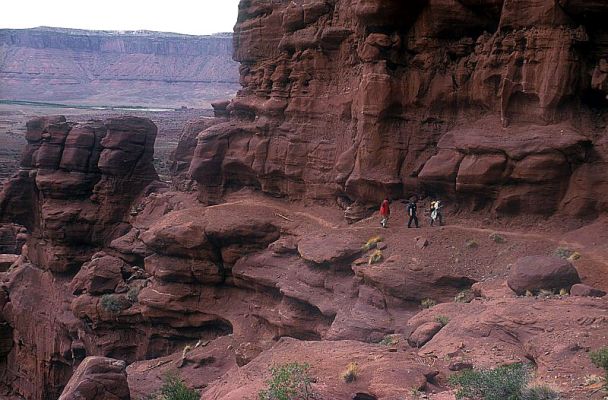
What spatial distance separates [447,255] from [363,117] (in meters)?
5.14

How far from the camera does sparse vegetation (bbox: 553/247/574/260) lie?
644 inches

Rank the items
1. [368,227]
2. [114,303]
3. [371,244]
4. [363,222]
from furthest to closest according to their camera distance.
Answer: [114,303], [363,222], [368,227], [371,244]

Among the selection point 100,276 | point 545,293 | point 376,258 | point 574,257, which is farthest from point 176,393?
point 574,257

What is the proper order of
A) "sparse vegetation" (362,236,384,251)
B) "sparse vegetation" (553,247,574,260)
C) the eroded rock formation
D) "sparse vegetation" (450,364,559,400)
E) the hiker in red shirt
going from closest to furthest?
1. "sparse vegetation" (450,364,559,400)
2. "sparse vegetation" (553,247,574,260)
3. "sparse vegetation" (362,236,384,251)
4. the hiker in red shirt
5. the eroded rock formation

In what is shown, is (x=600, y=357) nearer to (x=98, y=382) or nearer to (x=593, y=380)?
(x=593, y=380)

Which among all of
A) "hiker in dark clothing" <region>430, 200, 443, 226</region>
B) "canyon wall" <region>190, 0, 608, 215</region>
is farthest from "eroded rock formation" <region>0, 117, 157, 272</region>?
"hiker in dark clothing" <region>430, 200, 443, 226</region>

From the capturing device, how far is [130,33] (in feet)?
636

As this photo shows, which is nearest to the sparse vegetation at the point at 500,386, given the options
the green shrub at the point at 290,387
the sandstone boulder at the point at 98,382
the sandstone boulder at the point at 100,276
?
the green shrub at the point at 290,387

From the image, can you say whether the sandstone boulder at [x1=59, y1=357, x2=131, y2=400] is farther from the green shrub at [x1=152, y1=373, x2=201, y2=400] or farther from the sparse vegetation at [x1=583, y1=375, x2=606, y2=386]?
the sparse vegetation at [x1=583, y1=375, x2=606, y2=386]

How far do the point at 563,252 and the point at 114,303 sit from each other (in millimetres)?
16038

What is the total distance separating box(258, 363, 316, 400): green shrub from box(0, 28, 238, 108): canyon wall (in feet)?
505

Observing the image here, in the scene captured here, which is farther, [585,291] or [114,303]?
[114,303]

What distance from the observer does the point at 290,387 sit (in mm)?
11430

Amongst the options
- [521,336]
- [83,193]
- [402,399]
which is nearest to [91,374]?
[402,399]
